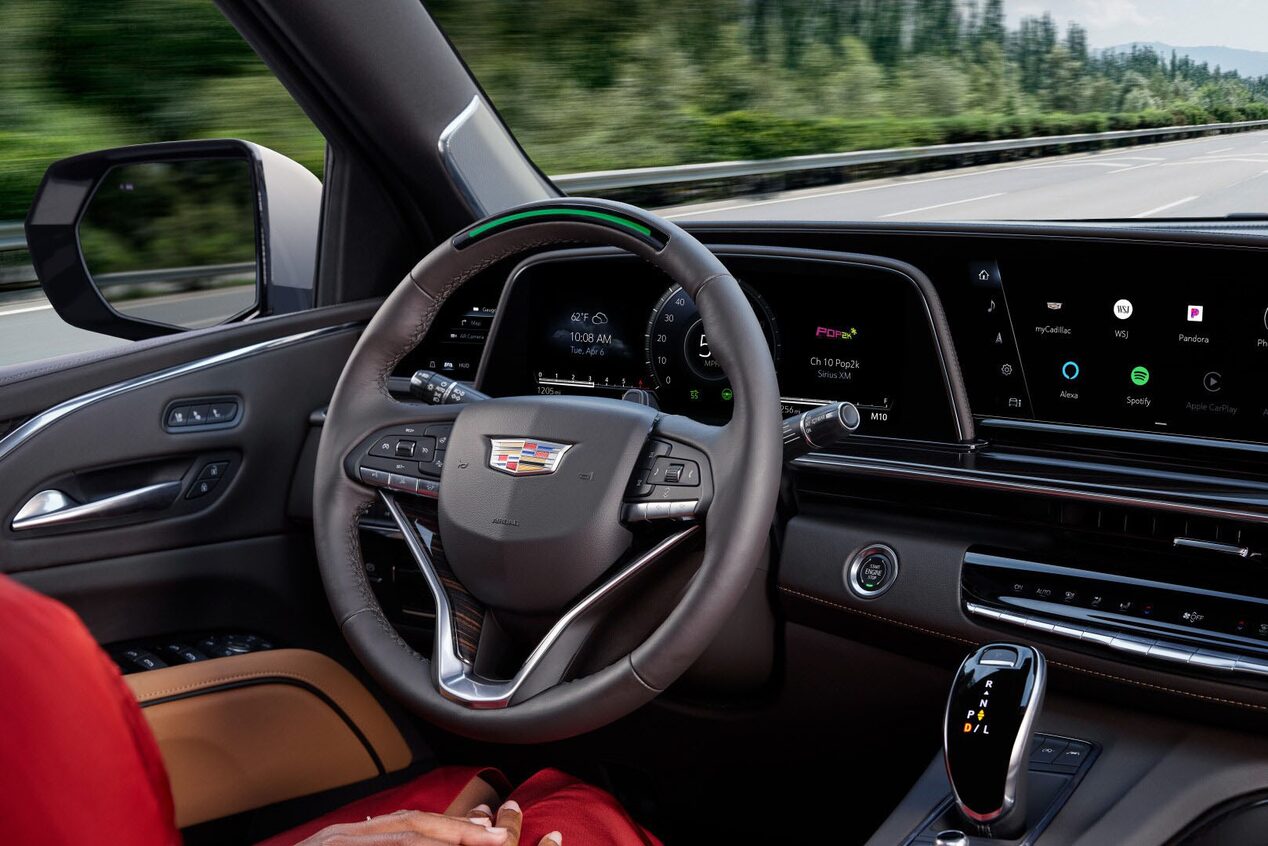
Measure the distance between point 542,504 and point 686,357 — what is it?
2.25 ft

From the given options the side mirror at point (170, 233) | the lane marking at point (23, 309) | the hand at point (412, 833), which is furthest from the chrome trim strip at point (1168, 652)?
the lane marking at point (23, 309)

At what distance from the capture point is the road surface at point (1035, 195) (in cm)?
198

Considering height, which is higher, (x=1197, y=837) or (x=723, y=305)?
(x=723, y=305)

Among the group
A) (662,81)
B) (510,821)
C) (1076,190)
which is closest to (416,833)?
(510,821)

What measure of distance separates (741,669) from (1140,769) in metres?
0.69

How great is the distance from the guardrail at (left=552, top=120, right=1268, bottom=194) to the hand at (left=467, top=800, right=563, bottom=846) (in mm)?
1412

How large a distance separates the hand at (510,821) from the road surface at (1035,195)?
3.70ft

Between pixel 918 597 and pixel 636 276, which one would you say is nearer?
pixel 918 597

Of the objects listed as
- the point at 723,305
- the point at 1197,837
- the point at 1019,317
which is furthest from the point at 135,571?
the point at 1197,837

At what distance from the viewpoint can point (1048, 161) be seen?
83.4 inches

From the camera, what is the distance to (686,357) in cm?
220

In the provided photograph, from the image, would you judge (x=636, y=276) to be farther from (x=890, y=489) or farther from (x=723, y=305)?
(x=723, y=305)

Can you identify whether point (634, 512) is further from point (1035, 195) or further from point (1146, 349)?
point (1035, 195)

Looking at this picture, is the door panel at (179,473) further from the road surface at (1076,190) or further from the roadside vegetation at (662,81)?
the road surface at (1076,190)
